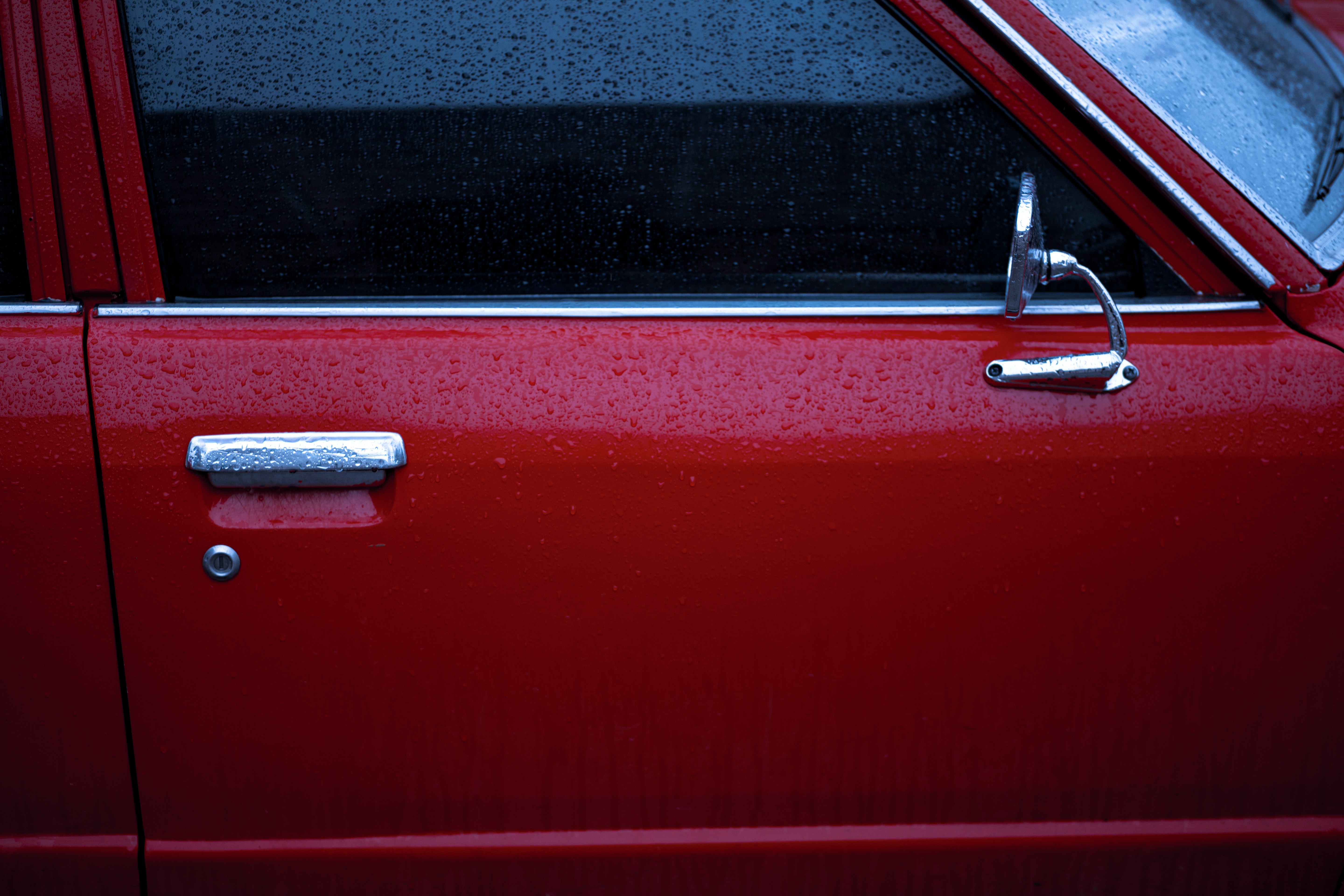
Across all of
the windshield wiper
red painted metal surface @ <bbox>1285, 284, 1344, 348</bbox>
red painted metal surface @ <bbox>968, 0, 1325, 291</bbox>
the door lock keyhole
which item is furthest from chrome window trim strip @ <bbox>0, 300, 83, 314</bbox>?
the windshield wiper

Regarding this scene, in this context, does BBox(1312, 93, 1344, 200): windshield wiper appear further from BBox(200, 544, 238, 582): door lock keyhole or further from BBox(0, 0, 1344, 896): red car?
BBox(200, 544, 238, 582): door lock keyhole

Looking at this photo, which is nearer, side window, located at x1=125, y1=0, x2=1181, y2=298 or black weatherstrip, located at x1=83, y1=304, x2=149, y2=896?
black weatherstrip, located at x1=83, y1=304, x2=149, y2=896

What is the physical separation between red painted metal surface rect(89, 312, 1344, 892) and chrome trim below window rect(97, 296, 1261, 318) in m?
0.02

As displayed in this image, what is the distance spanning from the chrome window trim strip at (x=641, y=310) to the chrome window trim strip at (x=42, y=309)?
0.03 m

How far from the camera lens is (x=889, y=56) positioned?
4.11 ft

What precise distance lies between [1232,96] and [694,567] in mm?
1095

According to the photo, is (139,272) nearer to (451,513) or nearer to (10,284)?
(10,284)

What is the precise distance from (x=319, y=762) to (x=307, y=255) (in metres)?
0.68

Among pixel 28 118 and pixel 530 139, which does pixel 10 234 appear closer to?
pixel 28 118

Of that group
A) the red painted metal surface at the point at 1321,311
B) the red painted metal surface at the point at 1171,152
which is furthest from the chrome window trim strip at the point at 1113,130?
the red painted metal surface at the point at 1321,311

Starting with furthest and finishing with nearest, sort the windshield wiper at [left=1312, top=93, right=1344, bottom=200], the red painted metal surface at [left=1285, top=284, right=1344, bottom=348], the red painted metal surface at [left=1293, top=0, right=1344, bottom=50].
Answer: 1. the red painted metal surface at [left=1293, top=0, right=1344, bottom=50]
2. the windshield wiper at [left=1312, top=93, right=1344, bottom=200]
3. the red painted metal surface at [left=1285, top=284, right=1344, bottom=348]

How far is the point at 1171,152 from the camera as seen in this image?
121 centimetres

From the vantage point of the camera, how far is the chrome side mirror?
1109mm

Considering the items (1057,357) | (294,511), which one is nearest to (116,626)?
(294,511)
